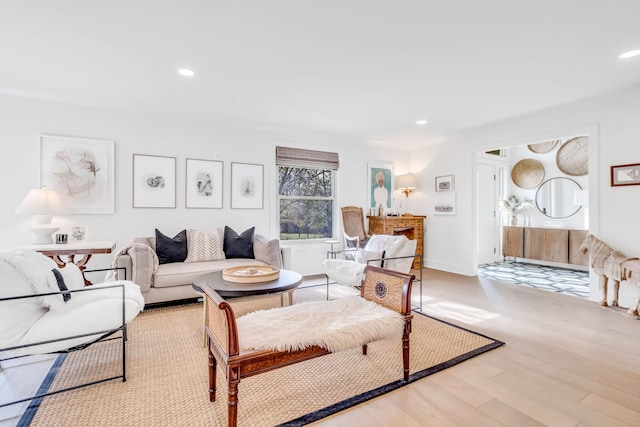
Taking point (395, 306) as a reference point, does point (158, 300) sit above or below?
below

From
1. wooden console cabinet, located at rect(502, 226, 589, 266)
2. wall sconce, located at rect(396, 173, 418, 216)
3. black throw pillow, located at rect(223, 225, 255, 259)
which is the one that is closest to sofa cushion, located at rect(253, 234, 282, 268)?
black throw pillow, located at rect(223, 225, 255, 259)

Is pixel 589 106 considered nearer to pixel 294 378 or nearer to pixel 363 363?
pixel 363 363

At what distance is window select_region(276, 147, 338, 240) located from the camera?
5.23 m

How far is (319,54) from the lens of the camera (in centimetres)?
276

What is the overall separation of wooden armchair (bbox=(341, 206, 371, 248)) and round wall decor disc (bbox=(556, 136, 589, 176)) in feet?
13.7

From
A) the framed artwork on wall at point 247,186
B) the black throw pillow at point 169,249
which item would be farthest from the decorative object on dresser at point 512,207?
the black throw pillow at point 169,249

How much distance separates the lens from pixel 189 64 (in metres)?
2.94

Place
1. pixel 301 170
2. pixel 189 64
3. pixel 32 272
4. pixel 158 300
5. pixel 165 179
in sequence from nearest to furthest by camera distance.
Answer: pixel 32 272 < pixel 189 64 < pixel 158 300 < pixel 165 179 < pixel 301 170

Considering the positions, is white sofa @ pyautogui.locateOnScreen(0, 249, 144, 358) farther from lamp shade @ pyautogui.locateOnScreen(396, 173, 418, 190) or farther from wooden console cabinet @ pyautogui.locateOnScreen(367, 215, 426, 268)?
lamp shade @ pyautogui.locateOnScreen(396, 173, 418, 190)

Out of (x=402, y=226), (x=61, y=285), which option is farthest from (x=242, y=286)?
(x=402, y=226)

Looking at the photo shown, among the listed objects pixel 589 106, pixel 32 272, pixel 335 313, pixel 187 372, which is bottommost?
pixel 187 372

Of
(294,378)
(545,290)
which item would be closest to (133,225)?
(294,378)

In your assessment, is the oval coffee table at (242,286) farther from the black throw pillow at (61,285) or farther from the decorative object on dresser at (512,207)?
the decorative object on dresser at (512,207)

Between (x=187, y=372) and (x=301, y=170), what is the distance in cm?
378
